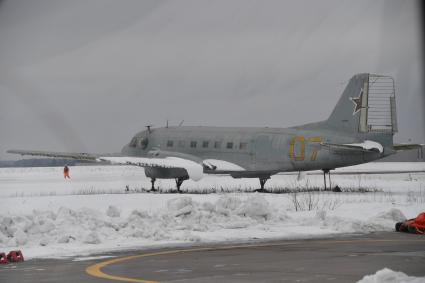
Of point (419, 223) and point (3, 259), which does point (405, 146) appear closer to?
point (419, 223)

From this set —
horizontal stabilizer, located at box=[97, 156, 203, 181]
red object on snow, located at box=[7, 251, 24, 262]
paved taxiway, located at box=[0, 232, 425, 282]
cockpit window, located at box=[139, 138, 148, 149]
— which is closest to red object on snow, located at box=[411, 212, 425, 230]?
paved taxiway, located at box=[0, 232, 425, 282]

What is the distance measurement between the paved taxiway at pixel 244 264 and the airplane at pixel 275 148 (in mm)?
22901

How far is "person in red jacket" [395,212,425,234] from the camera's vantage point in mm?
22594

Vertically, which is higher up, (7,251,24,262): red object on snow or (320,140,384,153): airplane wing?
(320,140,384,153): airplane wing

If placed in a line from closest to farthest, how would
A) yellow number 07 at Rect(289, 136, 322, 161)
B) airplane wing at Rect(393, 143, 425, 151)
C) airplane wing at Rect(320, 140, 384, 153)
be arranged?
airplane wing at Rect(320, 140, 384, 153) → yellow number 07 at Rect(289, 136, 322, 161) → airplane wing at Rect(393, 143, 425, 151)

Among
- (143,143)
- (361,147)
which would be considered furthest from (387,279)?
(143,143)

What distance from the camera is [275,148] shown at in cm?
4531

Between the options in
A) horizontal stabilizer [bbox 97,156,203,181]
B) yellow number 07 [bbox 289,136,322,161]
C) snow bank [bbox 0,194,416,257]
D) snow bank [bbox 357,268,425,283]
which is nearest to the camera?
snow bank [bbox 357,268,425,283]

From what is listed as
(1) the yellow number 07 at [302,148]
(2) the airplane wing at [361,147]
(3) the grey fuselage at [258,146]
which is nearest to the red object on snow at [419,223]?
(2) the airplane wing at [361,147]

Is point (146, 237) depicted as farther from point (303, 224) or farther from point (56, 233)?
point (303, 224)

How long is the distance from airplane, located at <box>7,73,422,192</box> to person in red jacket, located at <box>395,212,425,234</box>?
19.0 meters

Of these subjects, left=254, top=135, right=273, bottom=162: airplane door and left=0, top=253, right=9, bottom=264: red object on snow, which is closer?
left=0, top=253, right=9, bottom=264: red object on snow

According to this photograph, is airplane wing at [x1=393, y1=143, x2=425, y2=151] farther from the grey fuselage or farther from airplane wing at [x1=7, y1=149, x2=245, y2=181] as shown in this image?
airplane wing at [x1=7, y1=149, x2=245, y2=181]

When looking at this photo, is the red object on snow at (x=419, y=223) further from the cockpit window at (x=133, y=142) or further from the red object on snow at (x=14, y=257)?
the cockpit window at (x=133, y=142)
